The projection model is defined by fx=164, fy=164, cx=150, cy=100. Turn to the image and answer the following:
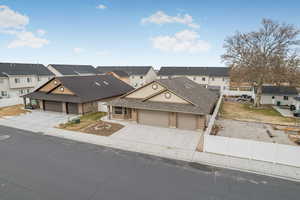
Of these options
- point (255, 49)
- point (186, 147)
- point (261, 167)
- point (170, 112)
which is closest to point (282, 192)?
point (261, 167)

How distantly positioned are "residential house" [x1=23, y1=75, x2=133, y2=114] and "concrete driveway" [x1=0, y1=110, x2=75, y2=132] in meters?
1.41

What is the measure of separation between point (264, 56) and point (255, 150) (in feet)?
69.8

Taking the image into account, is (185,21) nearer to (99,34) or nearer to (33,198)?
(99,34)

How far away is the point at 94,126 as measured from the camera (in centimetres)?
1686

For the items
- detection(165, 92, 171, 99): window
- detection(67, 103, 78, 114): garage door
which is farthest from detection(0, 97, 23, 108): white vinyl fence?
detection(165, 92, 171, 99): window

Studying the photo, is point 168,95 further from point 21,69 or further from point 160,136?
point 21,69

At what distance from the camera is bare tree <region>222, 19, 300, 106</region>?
934 inches

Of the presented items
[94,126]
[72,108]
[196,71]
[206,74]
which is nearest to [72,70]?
[72,108]

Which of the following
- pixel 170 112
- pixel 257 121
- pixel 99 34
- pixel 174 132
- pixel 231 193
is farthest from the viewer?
pixel 99 34

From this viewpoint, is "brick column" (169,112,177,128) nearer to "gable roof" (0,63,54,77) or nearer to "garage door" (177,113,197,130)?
"garage door" (177,113,197,130)

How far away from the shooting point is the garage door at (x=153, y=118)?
1689cm

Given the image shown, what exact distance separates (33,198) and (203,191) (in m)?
7.51

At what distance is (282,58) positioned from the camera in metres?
24.0

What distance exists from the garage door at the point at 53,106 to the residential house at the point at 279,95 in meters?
33.8
